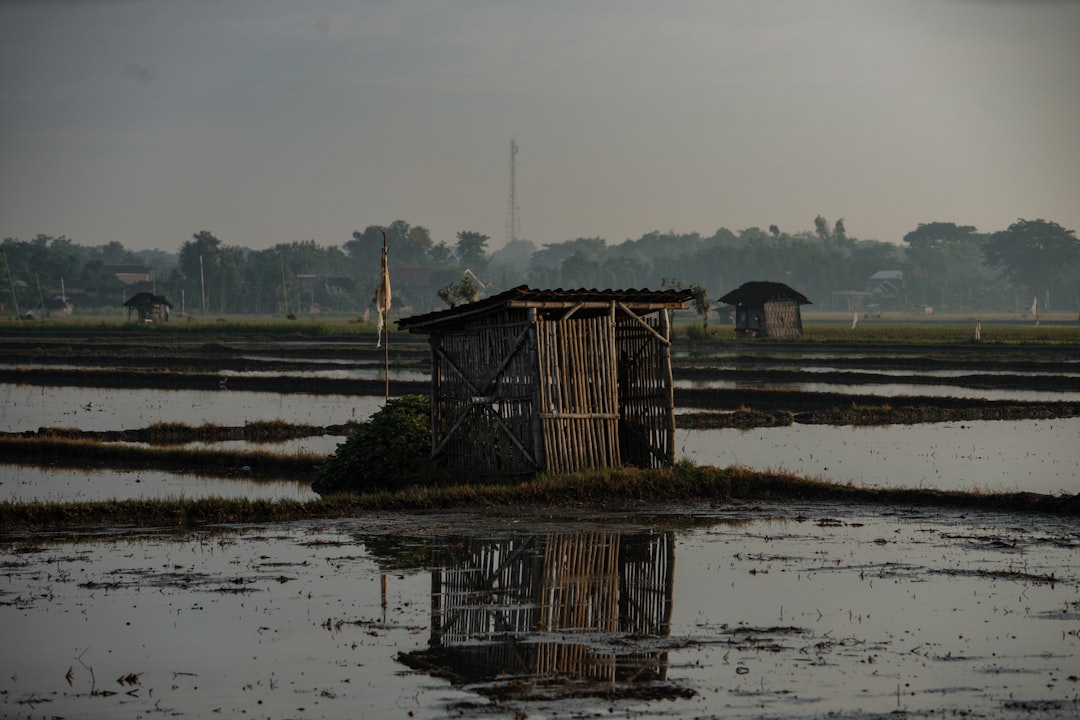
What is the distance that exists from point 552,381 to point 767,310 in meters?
55.2

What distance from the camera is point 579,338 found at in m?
18.6

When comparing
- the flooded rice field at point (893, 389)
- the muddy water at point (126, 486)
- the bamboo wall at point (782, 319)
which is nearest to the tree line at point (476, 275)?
the bamboo wall at point (782, 319)

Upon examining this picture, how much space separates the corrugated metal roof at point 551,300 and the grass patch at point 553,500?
2.41 meters

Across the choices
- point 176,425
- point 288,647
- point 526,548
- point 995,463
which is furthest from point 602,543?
point 176,425

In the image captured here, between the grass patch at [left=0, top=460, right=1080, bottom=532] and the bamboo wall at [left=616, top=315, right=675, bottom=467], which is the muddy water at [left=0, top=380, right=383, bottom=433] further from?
the grass patch at [left=0, top=460, right=1080, bottom=532]

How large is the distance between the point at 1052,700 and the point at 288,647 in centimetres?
568

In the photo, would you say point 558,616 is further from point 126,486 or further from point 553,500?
point 126,486

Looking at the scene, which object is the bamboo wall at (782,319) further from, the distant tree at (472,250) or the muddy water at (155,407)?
the distant tree at (472,250)

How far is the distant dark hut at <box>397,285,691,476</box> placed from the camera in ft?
59.7

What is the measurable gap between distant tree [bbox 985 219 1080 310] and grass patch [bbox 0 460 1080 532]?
155m

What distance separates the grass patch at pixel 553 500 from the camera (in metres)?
16.4

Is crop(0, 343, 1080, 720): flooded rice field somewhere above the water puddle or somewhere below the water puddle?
below

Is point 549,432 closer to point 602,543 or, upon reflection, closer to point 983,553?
point 602,543

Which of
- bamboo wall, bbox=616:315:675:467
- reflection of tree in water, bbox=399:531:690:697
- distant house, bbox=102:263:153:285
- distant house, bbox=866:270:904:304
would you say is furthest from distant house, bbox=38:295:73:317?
reflection of tree in water, bbox=399:531:690:697
